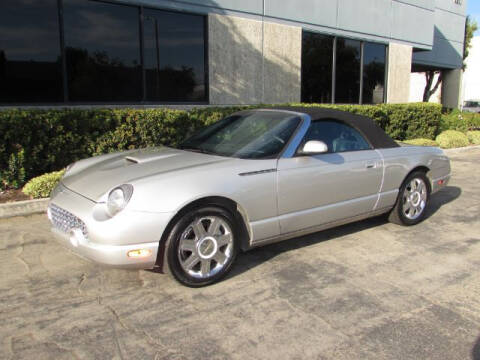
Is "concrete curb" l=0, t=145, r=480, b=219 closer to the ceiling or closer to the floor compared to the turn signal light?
closer to the floor

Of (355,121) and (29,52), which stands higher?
(29,52)

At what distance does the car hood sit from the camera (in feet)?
11.7

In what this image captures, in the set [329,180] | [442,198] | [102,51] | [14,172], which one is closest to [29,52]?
[102,51]

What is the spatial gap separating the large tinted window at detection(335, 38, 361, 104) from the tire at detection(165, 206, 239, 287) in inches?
414

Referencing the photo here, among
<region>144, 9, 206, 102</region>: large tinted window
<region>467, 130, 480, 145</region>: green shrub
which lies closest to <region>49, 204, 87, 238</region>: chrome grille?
<region>144, 9, 206, 102</region>: large tinted window

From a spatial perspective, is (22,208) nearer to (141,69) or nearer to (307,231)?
(307,231)

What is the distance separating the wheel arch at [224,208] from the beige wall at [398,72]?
12.8 m

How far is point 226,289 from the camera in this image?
11.8 feet

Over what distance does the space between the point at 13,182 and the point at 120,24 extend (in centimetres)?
408

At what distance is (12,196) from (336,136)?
4.69 metres

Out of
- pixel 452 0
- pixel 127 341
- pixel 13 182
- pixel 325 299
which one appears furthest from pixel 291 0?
pixel 452 0

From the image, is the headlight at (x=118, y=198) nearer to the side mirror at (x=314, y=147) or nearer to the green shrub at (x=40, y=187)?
the side mirror at (x=314, y=147)

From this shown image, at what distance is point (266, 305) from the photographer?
331cm

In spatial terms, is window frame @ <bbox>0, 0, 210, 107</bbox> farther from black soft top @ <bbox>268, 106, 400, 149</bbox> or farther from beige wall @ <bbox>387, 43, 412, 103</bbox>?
beige wall @ <bbox>387, 43, 412, 103</bbox>
